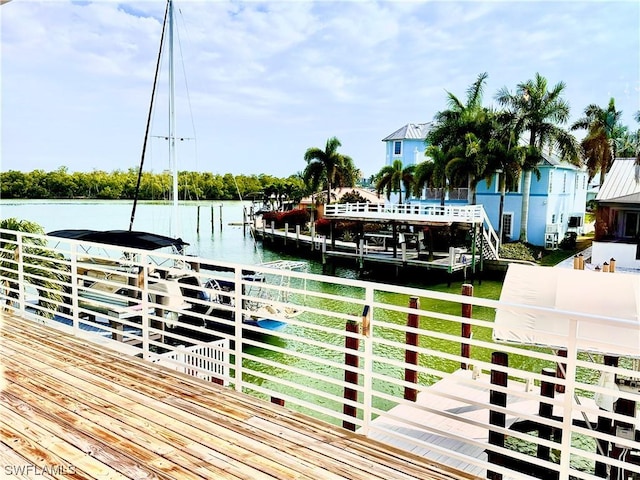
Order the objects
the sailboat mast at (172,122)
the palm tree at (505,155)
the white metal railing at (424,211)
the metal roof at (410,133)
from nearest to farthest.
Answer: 1. the sailboat mast at (172,122)
2. the white metal railing at (424,211)
3. the palm tree at (505,155)
4. the metal roof at (410,133)

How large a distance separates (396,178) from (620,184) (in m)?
11.8

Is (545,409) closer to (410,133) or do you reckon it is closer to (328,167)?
(410,133)

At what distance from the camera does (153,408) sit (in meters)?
3.02

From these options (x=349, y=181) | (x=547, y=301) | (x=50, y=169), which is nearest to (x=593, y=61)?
(x=349, y=181)

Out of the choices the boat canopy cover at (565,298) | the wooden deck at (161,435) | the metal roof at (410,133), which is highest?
the metal roof at (410,133)

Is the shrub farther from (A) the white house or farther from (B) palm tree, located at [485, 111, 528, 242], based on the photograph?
(A) the white house

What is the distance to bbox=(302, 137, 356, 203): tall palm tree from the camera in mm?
34344

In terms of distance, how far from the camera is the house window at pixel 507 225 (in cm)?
2680

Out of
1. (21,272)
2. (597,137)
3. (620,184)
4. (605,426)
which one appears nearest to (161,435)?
(21,272)

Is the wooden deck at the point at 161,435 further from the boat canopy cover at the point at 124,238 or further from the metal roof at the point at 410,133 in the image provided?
the metal roof at the point at 410,133

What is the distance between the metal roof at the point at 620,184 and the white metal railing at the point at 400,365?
1003cm

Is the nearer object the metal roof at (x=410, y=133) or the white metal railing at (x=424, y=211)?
the white metal railing at (x=424, y=211)

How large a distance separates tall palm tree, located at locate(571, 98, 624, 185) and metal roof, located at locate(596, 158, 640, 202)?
15.5 ft

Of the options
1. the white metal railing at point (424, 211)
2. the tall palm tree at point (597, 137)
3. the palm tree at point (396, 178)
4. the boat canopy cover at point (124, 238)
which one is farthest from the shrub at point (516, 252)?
the boat canopy cover at point (124, 238)
